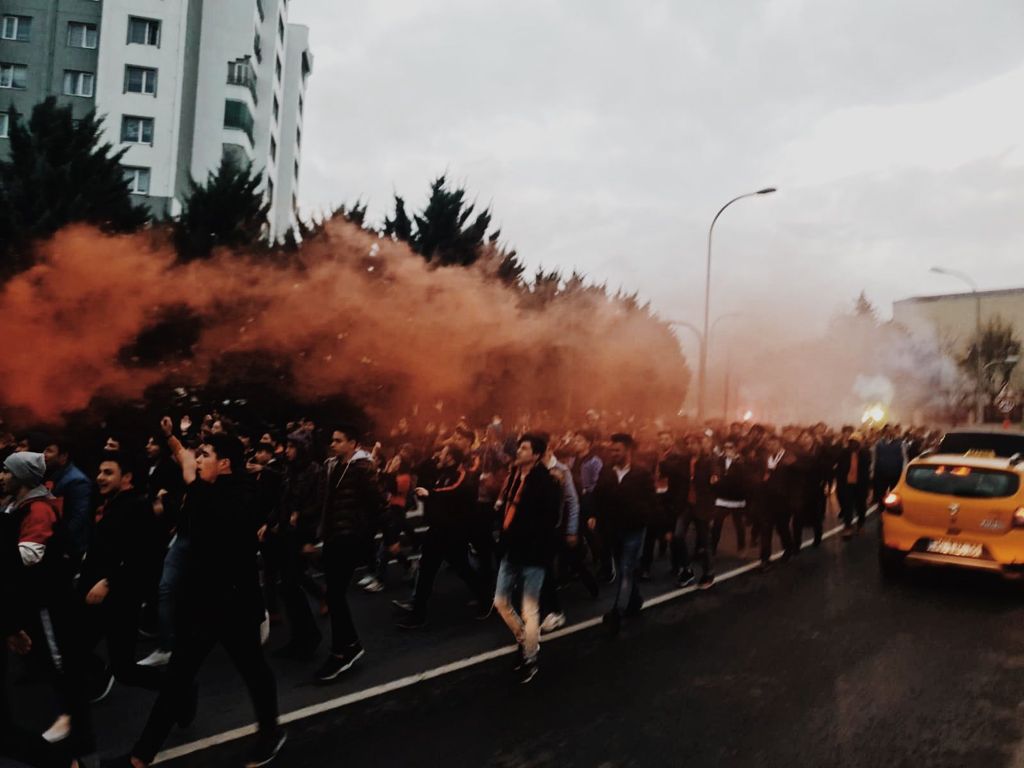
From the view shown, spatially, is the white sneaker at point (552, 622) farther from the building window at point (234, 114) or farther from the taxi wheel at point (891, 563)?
the building window at point (234, 114)

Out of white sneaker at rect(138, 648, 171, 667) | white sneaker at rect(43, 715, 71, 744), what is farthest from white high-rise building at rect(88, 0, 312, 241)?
white sneaker at rect(43, 715, 71, 744)

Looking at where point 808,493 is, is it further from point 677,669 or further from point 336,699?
point 336,699

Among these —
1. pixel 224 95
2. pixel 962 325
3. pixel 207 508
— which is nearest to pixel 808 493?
pixel 207 508

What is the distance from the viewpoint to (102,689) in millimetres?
5211

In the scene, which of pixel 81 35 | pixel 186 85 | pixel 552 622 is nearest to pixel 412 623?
pixel 552 622

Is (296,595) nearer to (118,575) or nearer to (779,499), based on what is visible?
(118,575)

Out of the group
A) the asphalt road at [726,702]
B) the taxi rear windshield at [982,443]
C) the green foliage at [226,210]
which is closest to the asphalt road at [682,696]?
the asphalt road at [726,702]

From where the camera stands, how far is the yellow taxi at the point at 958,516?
8.41 metres

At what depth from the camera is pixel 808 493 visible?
11.9 metres

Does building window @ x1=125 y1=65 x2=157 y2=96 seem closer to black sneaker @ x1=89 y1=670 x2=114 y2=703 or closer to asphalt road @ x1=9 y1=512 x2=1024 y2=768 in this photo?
asphalt road @ x1=9 y1=512 x2=1024 y2=768

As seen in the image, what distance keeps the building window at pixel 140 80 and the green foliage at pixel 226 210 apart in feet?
85.6

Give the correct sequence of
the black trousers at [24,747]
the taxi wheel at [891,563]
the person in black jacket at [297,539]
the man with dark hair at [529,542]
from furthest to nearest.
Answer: the taxi wheel at [891,563] < the person in black jacket at [297,539] < the man with dark hair at [529,542] < the black trousers at [24,747]

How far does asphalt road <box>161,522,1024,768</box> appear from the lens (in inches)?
175

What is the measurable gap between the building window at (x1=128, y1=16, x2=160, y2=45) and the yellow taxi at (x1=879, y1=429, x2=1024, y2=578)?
134 feet
